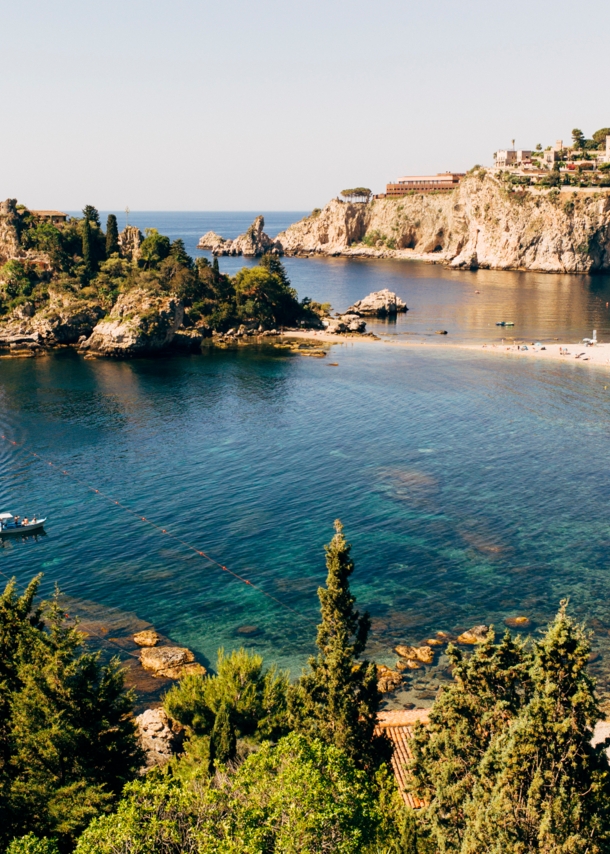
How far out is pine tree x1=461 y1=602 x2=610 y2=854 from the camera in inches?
808

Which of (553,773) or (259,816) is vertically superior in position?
(553,773)

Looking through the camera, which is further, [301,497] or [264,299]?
[264,299]

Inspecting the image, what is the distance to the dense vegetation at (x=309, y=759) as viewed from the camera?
2047 centimetres

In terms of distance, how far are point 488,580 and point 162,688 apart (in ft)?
79.9

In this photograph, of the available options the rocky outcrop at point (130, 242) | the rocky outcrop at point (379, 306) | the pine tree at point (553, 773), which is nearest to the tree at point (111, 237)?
the rocky outcrop at point (130, 242)

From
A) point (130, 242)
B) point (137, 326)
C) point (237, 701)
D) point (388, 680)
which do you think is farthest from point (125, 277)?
point (237, 701)

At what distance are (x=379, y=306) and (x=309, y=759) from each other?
143910 mm

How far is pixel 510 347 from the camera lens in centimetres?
12675

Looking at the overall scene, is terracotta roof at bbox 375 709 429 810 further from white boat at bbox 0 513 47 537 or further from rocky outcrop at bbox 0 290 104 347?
rocky outcrop at bbox 0 290 104 347

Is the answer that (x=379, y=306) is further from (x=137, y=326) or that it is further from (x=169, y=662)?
(x=169, y=662)

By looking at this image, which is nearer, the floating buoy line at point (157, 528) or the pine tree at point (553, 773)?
the pine tree at point (553, 773)

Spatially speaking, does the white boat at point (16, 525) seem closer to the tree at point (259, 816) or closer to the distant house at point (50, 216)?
the tree at point (259, 816)

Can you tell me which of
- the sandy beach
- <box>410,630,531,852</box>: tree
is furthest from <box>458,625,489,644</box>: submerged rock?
the sandy beach

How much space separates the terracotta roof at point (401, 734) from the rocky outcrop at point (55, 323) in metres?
104
